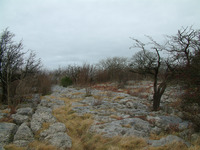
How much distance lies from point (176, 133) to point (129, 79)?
45.8 ft

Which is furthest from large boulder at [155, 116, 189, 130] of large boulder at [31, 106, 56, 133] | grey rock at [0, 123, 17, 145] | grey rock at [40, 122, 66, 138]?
grey rock at [0, 123, 17, 145]

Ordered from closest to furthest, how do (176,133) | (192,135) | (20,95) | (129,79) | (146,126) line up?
(192,135), (176,133), (146,126), (20,95), (129,79)

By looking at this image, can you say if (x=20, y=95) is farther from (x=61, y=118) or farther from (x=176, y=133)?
(x=176, y=133)

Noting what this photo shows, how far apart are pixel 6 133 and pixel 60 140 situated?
1.54m

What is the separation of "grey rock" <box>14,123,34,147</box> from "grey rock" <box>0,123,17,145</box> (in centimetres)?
16

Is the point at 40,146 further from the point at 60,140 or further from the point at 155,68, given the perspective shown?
the point at 155,68

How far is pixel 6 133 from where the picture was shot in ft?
12.3

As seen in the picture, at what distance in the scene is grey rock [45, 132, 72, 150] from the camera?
3498mm

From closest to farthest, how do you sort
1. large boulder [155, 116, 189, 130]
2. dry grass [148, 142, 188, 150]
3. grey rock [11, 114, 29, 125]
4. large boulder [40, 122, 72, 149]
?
dry grass [148, 142, 188, 150], large boulder [40, 122, 72, 149], large boulder [155, 116, 189, 130], grey rock [11, 114, 29, 125]

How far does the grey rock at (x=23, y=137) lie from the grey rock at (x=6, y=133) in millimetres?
157

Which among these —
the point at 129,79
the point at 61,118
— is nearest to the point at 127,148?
the point at 61,118

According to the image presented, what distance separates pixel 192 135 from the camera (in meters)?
3.66

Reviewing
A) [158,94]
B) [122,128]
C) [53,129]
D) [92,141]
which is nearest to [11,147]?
[53,129]

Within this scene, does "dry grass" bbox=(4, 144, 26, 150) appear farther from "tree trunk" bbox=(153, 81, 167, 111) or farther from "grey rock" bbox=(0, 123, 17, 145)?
"tree trunk" bbox=(153, 81, 167, 111)
